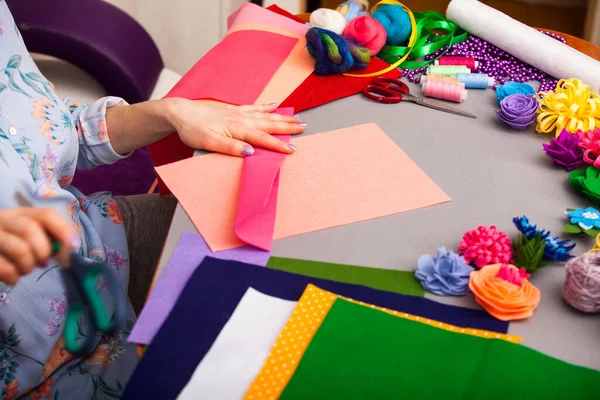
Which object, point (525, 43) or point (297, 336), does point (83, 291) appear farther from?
point (525, 43)

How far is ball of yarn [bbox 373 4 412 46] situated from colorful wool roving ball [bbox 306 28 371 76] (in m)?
0.09

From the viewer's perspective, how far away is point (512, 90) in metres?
1.06

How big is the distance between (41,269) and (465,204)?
1.96 feet

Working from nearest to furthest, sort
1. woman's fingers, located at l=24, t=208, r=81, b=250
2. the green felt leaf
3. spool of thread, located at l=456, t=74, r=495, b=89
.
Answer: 1. woman's fingers, located at l=24, t=208, r=81, b=250
2. the green felt leaf
3. spool of thread, located at l=456, t=74, r=495, b=89

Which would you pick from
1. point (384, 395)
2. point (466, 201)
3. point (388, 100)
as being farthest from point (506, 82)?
point (384, 395)

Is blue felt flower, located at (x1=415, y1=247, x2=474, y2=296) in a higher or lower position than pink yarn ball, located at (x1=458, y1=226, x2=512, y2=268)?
lower

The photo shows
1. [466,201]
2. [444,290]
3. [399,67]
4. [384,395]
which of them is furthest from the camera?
[399,67]

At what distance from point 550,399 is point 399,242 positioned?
0.26 metres

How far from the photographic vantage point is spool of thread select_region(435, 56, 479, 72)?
1.15 meters

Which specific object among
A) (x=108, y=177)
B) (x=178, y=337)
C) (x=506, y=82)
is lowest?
(x=108, y=177)

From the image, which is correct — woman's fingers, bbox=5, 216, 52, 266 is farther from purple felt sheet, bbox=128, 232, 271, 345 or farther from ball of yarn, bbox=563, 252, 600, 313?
ball of yarn, bbox=563, 252, 600, 313

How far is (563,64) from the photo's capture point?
3.60 feet

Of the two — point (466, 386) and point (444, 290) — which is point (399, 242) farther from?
point (466, 386)

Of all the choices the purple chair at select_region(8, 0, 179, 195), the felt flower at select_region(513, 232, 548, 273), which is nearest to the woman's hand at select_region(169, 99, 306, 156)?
A: the felt flower at select_region(513, 232, 548, 273)
